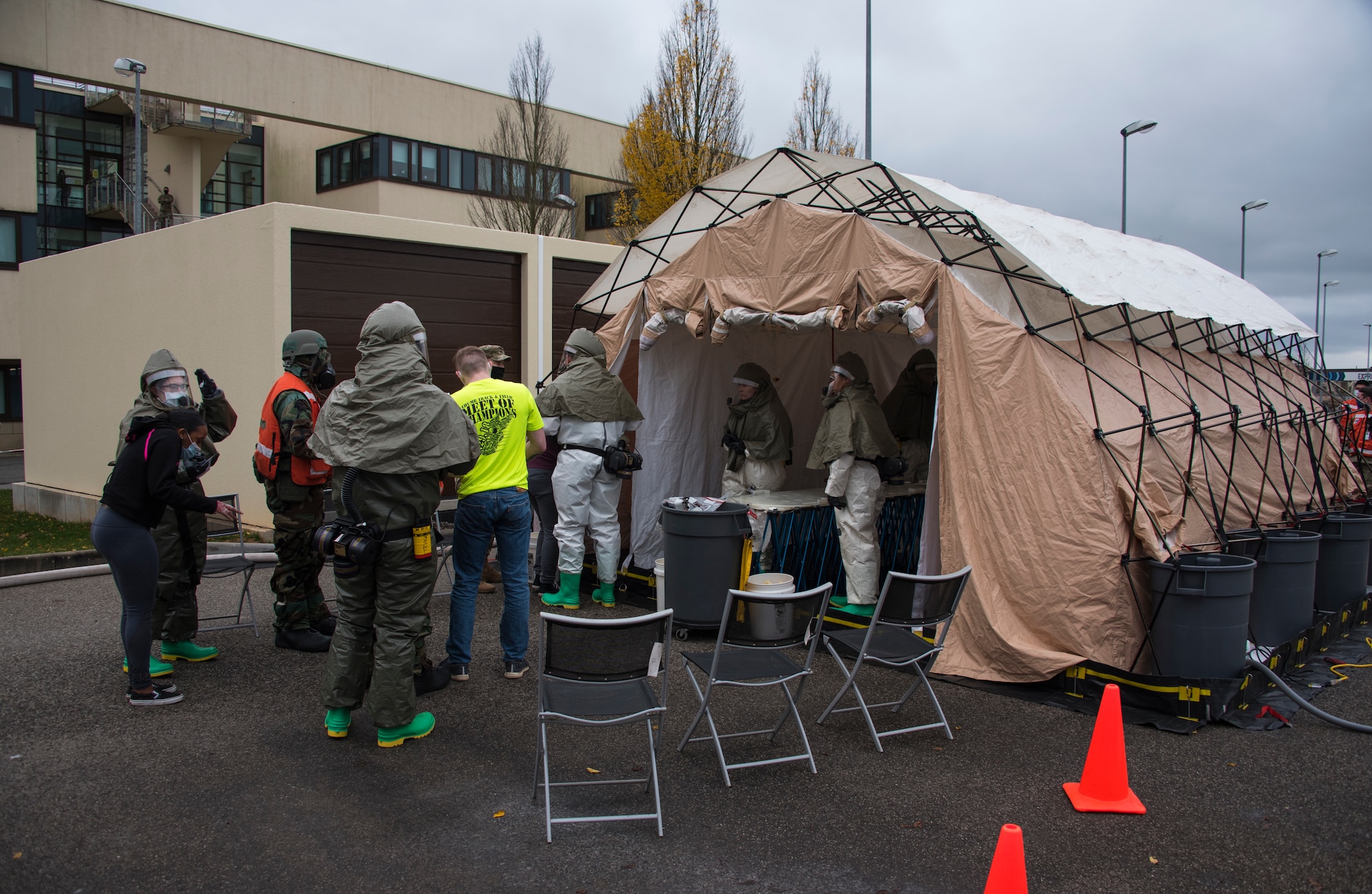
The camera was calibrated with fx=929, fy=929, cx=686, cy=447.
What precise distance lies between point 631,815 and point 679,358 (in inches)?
193

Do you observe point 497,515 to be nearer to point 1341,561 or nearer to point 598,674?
point 598,674

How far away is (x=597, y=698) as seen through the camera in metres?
3.84

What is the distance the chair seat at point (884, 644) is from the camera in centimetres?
454

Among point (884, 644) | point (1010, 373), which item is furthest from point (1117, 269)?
point (884, 644)

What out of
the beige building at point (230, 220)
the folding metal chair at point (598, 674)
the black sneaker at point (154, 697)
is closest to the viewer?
the folding metal chair at point (598, 674)

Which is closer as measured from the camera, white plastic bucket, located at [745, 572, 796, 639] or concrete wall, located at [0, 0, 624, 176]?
white plastic bucket, located at [745, 572, 796, 639]

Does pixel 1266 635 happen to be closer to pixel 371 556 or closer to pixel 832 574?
pixel 832 574

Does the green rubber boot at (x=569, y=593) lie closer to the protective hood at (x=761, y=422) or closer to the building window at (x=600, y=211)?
the protective hood at (x=761, y=422)

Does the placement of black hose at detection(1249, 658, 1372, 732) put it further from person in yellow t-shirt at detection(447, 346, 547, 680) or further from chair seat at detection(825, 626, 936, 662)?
person in yellow t-shirt at detection(447, 346, 547, 680)

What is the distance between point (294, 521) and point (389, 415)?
168cm

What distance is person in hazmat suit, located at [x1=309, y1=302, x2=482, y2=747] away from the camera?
4.23m

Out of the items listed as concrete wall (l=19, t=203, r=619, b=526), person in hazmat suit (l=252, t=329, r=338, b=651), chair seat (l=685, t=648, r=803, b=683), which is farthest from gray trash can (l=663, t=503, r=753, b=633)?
concrete wall (l=19, t=203, r=619, b=526)

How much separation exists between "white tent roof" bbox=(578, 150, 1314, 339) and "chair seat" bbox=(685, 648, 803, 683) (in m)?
2.67

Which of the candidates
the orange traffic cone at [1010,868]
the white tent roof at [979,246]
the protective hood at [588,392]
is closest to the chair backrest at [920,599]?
the orange traffic cone at [1010,868]
